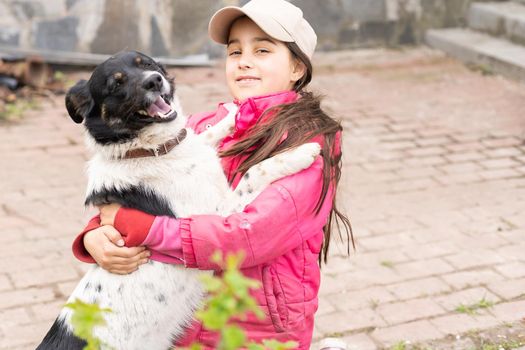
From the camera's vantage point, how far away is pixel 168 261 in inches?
113

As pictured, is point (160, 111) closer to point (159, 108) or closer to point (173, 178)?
point (159, 108)

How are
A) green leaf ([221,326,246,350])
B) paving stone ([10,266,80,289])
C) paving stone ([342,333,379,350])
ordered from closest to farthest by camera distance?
green leaf ([221,326,246,350]), paving stone ([342,333,379,350]), paving stone ([10,266,80,289])

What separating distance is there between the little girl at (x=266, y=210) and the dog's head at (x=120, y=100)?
11.2 inches

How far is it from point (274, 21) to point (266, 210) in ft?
2.38

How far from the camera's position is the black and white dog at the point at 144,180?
2822mm

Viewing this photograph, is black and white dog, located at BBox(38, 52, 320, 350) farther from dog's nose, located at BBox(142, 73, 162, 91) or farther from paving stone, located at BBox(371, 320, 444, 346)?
paving stone, located at BBox(371, 320, 444, 346)

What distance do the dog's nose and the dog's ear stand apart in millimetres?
213

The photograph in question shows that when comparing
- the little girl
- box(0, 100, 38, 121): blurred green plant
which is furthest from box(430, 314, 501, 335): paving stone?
box(0, 100, 38, 121): blurred green plant

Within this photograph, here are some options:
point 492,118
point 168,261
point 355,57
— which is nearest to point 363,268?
point 168,261

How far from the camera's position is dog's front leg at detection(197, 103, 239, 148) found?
10.7ft

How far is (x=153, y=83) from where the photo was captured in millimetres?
2863

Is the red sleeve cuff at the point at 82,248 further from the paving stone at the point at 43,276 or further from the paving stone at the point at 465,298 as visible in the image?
the paving stone at the point at 465,298

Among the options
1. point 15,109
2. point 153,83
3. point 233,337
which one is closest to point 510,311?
point 153,83

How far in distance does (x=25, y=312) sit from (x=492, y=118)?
190 inches
